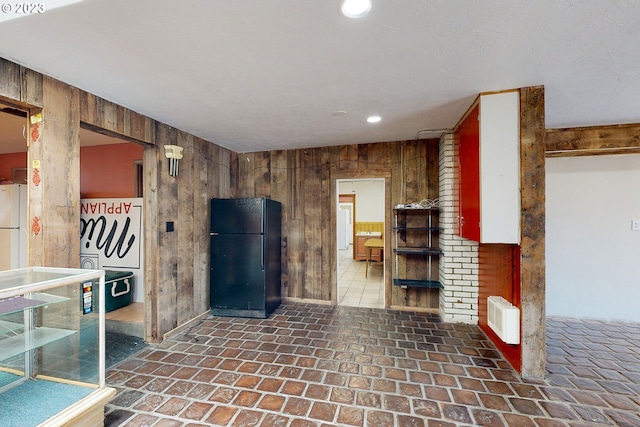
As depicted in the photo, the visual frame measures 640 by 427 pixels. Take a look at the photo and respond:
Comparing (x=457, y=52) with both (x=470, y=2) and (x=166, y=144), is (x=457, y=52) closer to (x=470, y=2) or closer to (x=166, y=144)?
(x=470, y=2)

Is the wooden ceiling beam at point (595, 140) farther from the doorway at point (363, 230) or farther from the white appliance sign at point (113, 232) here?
the white appliance sign at point (113, 232)

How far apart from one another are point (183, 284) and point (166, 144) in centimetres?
164

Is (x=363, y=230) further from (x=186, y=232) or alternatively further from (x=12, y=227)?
(x=12, y=227)

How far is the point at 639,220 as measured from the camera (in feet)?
11.3

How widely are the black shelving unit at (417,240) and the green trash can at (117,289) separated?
11.9ft

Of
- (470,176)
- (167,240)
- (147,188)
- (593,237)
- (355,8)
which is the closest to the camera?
(355,8)

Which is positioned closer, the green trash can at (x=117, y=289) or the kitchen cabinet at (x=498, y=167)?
the kitchen cabinet at (x=498, y=167)

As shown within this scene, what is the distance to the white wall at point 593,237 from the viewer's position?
11.4ft

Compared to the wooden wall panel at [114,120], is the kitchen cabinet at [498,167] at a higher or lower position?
lower

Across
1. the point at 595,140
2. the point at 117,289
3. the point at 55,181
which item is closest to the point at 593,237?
the point at 595,140

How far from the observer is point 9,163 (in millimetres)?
4871

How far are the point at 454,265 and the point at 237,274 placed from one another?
280 centimetres

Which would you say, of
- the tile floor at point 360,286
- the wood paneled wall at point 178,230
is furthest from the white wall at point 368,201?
the wood paneled wall at point 178,230

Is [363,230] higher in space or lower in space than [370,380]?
higher
